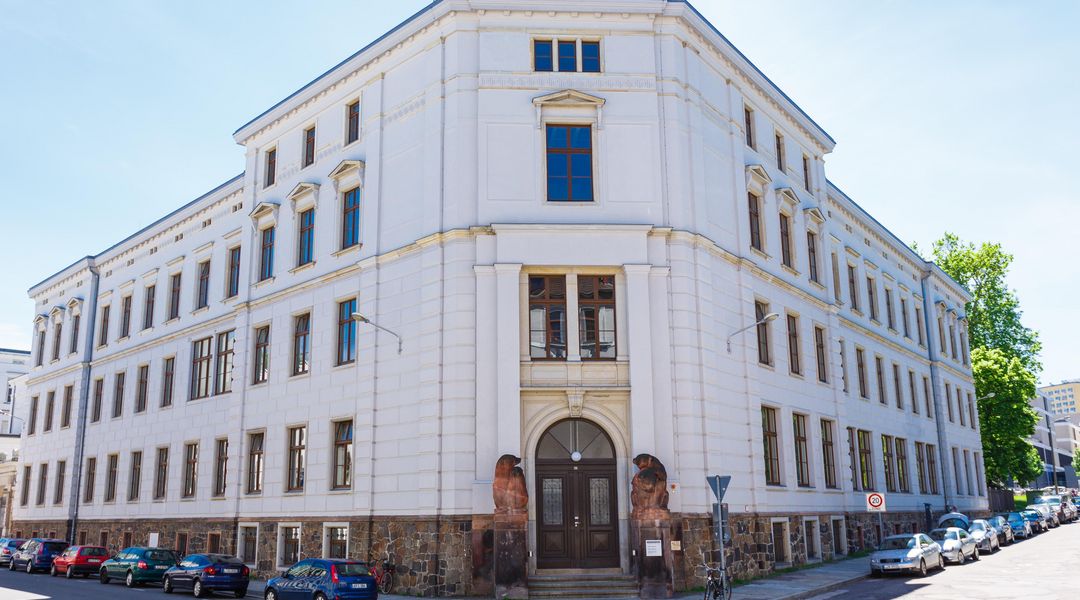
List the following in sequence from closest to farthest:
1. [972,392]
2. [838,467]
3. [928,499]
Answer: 1. [838,467]
2. [928,499]
3. [972,392]

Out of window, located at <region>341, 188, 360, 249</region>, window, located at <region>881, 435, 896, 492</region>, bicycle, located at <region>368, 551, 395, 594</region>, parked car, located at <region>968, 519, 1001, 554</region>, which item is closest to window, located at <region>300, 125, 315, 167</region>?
window, located at <region>341, 188, 360, 249</region>

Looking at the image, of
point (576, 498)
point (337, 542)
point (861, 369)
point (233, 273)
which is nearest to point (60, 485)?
point (233, 273)

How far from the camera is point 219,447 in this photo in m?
35.3

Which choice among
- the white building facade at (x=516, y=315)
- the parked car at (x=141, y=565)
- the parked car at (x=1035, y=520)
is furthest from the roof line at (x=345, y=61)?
the parked car at (x=1035, y=520)

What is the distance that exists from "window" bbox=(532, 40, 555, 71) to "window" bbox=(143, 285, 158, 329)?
25.4 meters

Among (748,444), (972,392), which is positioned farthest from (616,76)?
(972,392)

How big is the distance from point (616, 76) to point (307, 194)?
496 inches

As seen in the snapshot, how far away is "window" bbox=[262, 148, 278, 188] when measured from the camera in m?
35.6

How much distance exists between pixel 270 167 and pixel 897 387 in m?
32.6

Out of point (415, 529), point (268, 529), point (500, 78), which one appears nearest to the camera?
Answer: point (415, 529)

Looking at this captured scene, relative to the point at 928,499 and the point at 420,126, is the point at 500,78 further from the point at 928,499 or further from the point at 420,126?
the point at 928,499

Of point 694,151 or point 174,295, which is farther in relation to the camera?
point 174,295

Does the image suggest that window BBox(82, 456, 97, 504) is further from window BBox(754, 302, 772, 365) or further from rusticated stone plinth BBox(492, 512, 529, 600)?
window BBox(754, 302, 772, 365)

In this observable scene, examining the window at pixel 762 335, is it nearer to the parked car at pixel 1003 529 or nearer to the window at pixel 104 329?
the parked car at pixel 1003 529
